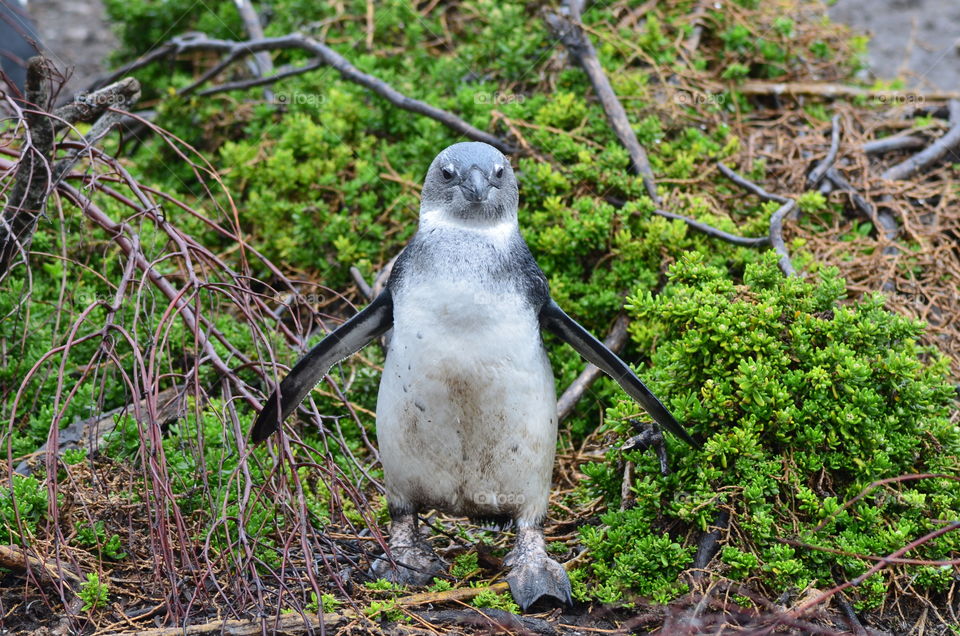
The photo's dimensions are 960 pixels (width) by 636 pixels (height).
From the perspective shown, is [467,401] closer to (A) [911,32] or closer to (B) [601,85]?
(B) [601,85]

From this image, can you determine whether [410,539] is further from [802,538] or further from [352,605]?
[802,538]

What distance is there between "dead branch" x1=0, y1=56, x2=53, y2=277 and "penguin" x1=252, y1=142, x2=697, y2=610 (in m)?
1.27

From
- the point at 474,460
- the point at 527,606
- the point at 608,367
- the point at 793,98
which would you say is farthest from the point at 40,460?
the point at 793,98

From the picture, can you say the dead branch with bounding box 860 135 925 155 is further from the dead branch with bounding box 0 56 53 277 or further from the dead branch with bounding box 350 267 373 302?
the dead branch with bounding box 0 56 53 277

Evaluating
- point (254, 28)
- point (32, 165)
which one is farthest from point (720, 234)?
point (254, 28)

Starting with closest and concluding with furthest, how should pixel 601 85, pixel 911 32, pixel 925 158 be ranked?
pixel 601 85 < pixel 925 158 < pixel 911 32

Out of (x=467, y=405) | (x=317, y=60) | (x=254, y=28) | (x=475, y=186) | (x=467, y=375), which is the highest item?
(x=254, y=28)

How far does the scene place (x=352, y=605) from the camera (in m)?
3.30

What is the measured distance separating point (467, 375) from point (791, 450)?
1.38m

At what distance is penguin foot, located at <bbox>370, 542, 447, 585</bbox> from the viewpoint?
12.7 ft

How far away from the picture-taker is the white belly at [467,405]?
3.61 m

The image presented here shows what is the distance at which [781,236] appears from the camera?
5.15 meters

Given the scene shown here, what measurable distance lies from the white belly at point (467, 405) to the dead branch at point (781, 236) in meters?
1.53

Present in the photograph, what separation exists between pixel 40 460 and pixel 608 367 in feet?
7.75
